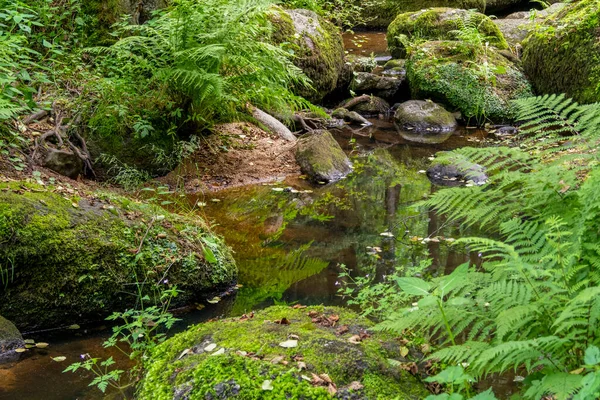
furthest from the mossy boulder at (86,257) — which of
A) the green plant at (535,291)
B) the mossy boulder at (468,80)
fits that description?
the mossy boulder at (468,80)

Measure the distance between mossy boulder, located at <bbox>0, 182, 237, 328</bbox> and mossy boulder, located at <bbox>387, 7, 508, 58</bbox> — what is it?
361 inches

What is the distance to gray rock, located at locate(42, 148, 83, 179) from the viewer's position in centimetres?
624

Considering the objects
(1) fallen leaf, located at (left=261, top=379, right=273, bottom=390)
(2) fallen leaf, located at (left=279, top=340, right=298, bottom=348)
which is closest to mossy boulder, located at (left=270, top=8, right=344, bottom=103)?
(2) fallen leaf, located at (left=279, top=340, right=298, bottom=348)

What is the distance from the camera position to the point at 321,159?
7.93 m

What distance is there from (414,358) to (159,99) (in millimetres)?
4970

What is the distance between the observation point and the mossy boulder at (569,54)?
9734mm

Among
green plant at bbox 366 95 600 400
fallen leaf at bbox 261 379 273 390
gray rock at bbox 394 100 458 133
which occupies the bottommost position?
gray rock at bbox 394 100 458 133

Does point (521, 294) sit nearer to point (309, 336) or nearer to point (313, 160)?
point (309, 336)

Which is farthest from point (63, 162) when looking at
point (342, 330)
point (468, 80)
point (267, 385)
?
point (468, 80)

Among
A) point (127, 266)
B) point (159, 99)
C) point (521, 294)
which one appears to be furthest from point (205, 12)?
point (521, 294)

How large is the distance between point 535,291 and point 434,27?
11.6 metres

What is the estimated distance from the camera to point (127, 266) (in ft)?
15.0

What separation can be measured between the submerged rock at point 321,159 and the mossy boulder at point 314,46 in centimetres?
188

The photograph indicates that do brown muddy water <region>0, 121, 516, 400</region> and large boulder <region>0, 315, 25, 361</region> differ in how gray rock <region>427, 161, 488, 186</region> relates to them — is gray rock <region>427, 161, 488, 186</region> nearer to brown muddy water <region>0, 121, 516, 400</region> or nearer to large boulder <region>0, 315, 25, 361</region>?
brown muddy water <region>0, 121, 516, 400</region>
